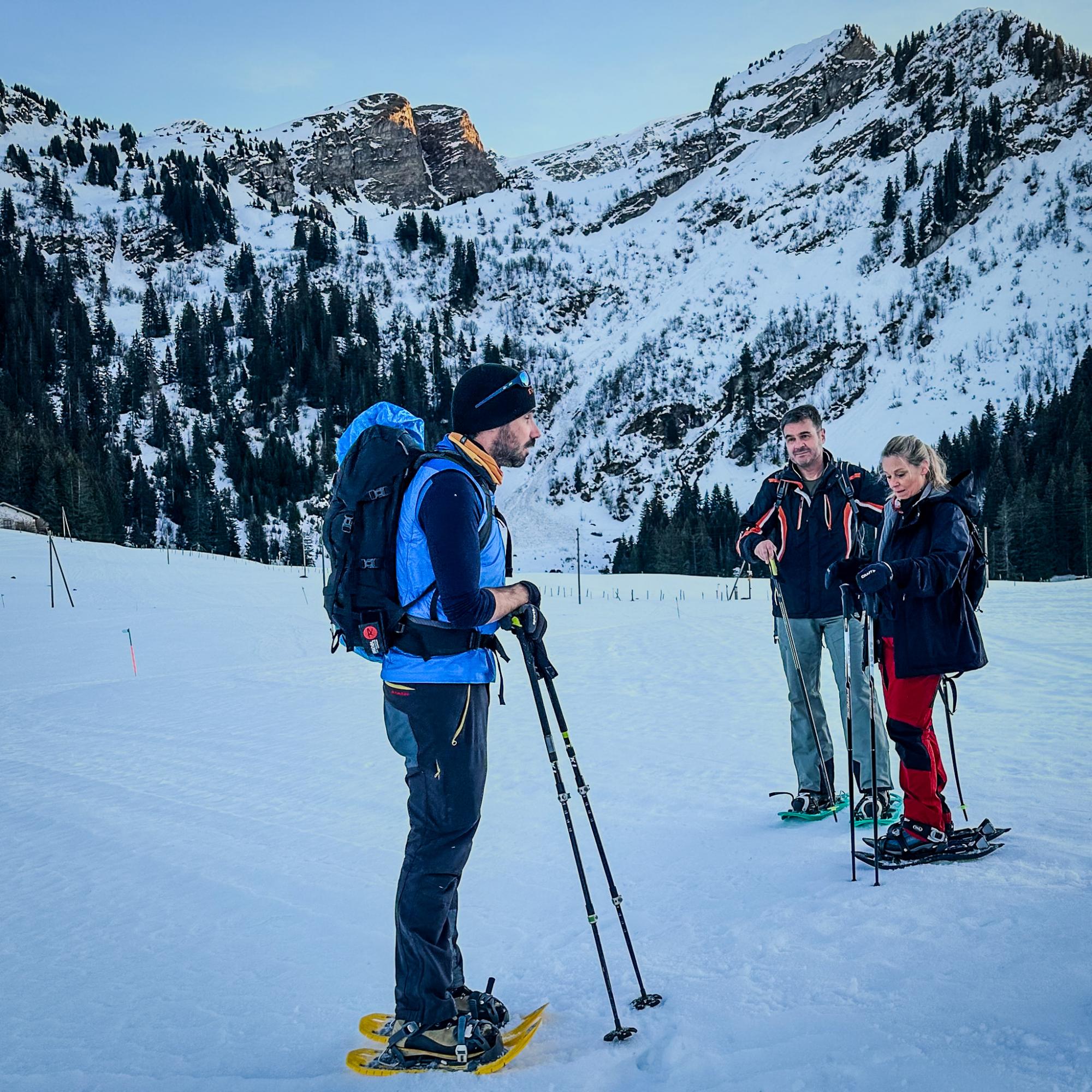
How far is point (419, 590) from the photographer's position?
8.20 ft

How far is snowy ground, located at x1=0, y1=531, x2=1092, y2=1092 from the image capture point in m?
2.39

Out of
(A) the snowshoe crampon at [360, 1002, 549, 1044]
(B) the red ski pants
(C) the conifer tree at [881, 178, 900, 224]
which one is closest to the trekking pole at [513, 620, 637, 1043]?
(A) the snowshoe crampon at [360, 1002, 549, 1044]

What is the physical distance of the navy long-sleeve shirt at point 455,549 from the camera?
2.40m

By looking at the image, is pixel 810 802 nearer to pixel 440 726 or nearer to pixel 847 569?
pixel 847 569

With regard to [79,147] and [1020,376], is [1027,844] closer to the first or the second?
[1020,376]

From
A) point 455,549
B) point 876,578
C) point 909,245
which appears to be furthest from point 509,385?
point 909,245

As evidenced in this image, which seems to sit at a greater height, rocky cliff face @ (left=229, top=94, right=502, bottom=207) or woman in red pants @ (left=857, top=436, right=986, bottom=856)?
rocky cliff face @ (left=229, top=94, right=502, bottom=207)

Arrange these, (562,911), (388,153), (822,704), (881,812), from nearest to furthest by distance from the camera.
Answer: (562,911) < (881,812) < (822,704) < (388,153)

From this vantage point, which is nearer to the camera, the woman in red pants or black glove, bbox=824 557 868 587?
the woman in red pants

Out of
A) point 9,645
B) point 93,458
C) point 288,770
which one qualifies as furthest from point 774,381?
point 288,770

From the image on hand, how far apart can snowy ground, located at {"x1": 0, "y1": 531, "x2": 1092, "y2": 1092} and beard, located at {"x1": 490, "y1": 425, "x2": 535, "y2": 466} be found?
202 cm

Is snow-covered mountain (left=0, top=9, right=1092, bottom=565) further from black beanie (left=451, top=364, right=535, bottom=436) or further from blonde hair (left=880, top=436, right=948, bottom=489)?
black beanie (left=451, top=364, right=535, bottom=436)

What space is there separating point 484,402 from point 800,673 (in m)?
3.04

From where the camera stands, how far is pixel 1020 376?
218 feet
